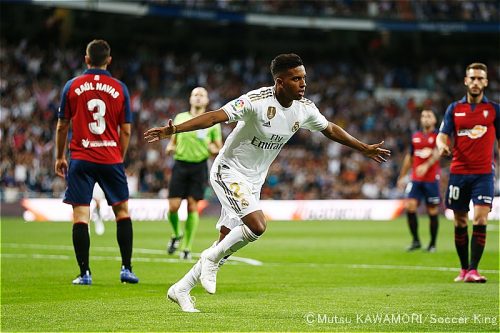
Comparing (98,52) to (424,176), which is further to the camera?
(424,176)

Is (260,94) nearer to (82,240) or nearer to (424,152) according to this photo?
(82,240)

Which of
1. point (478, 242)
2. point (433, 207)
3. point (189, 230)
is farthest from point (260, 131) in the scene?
point (433, 207)

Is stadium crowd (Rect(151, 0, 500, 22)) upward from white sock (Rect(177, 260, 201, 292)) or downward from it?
upward

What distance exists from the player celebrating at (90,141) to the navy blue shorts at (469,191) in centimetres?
438

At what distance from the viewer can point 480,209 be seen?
12.2 meters

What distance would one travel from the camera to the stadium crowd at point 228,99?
3331 centimetres

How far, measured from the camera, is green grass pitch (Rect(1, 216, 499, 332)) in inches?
312

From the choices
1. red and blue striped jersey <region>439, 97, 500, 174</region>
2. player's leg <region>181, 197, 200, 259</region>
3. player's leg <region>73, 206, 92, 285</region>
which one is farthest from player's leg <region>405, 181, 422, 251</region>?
player's leg <region>73, 206, 92, 285</region>

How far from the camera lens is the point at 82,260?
36.5 ft

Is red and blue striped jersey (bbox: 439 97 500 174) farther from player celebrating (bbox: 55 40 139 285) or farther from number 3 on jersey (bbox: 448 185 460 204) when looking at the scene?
player celebrating (bbox: 55 40 139 285)

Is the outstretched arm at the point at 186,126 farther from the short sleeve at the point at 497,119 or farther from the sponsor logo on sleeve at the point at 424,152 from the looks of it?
the sponsor logo on sleeve at the point at 424,152

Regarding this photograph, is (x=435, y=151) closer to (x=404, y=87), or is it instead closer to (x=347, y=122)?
(x=347, y=122)

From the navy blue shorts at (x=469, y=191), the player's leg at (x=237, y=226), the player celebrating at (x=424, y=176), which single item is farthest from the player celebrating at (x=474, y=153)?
the player celebrating at (x=424, y=176)

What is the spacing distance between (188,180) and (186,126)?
783cm
